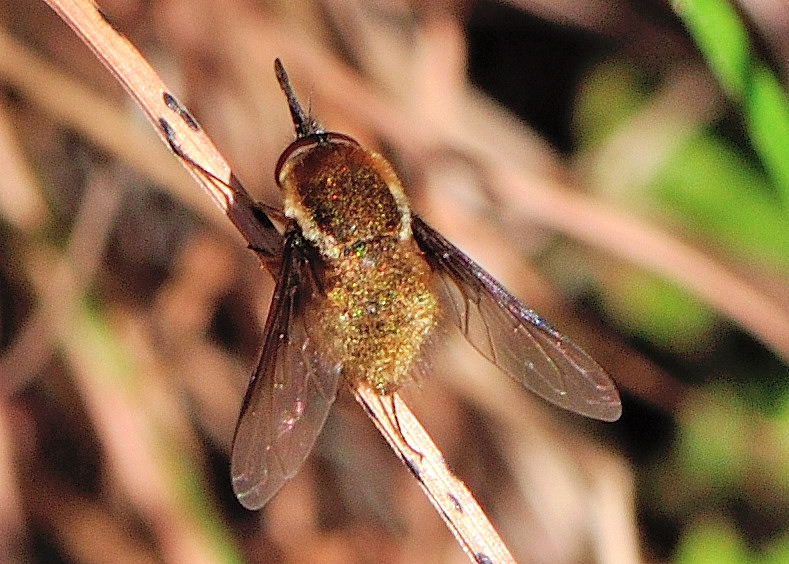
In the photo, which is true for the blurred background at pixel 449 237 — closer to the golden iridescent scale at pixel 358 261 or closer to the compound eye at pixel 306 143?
the compound eye at pixel 306 143

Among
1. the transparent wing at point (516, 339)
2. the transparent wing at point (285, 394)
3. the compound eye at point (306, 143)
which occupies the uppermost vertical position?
the compound eye at point (306, 143)

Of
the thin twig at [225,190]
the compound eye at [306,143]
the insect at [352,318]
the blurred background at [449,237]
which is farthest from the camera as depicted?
the blurred background at [449,237]

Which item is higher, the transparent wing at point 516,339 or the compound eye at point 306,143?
the compound eye at point 306,143

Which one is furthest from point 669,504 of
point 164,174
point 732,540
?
point 164,174

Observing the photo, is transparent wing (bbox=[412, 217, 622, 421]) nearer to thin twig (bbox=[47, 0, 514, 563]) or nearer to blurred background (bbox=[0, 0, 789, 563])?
thin twig (bbox=[47, 0, 514, 563])

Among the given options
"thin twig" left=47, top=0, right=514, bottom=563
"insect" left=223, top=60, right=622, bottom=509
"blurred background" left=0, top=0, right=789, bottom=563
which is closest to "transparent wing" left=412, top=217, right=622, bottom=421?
"insect" left=223, top=60, right=622, bottom=509

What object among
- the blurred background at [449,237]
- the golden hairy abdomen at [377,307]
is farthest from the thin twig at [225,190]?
the blurred background at [449,237]

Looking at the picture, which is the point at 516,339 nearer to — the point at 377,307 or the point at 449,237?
the point at 377,307
